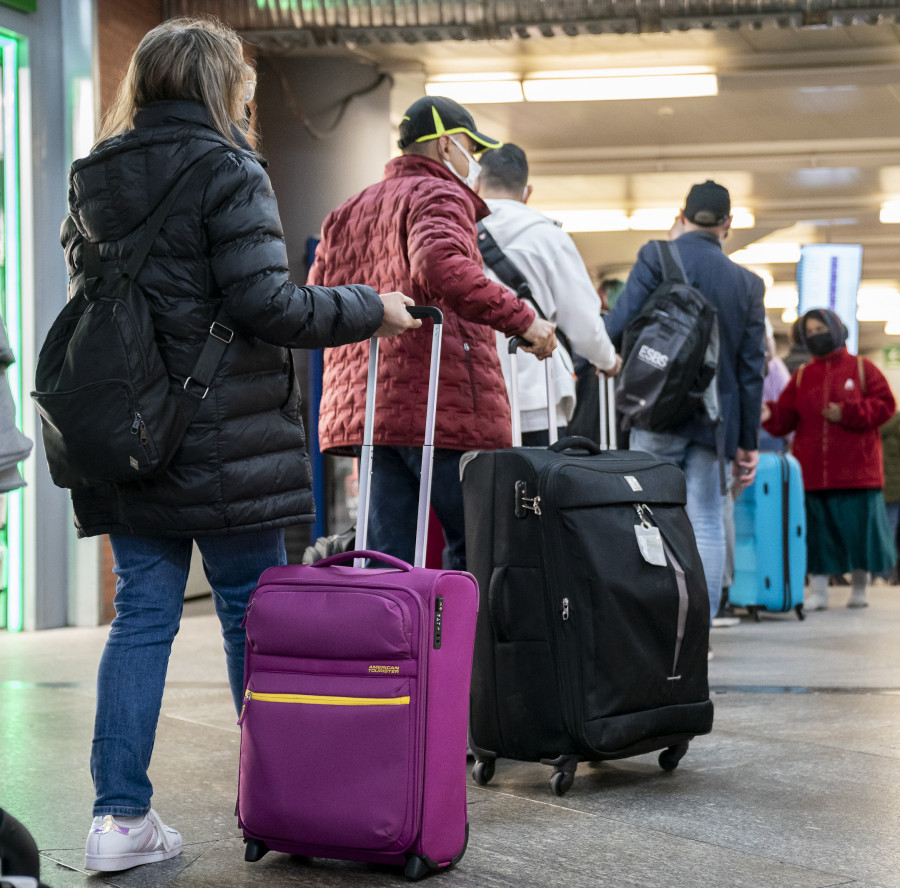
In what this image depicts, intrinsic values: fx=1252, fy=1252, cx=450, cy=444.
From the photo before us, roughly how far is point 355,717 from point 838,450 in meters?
5.67

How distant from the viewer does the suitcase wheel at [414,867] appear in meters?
2.09

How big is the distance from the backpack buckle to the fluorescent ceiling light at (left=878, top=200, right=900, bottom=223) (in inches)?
511

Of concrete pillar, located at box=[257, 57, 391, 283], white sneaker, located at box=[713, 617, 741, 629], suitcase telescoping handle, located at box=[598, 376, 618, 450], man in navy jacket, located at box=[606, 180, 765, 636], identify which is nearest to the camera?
suitcase telescoping handle, located at box=[598, 376, 618, 450]

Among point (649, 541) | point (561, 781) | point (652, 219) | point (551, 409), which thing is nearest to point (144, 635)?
point (561, 781)

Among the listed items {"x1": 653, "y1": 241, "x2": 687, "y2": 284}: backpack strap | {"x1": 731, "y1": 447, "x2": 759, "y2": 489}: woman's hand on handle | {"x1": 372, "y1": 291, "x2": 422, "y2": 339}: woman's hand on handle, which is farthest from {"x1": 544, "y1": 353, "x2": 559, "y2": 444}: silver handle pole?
{"x1": 731, "y1": 447, "x2": 759, "y2": 489}: woman's hand on handle

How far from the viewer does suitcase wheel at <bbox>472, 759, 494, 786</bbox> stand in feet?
9.36

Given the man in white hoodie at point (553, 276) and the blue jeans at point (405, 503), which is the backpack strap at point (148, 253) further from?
the man in white hoodie at point (553, 276)

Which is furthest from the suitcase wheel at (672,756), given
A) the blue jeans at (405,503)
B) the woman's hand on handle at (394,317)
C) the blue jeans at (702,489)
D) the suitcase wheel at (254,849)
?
the blue jeans at (702,489)

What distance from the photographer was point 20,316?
19.2ft

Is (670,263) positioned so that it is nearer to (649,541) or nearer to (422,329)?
(422,329)

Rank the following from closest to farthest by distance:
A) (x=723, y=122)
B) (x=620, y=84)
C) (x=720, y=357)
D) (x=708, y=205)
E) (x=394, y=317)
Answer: (x=394, y=317) → (x=720, y=357) → (x=708, y=205) → (x=620, y=84) → (x=723, y=122)

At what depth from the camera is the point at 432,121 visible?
3.10 meters

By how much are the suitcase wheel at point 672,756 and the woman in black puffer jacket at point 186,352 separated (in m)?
1.15

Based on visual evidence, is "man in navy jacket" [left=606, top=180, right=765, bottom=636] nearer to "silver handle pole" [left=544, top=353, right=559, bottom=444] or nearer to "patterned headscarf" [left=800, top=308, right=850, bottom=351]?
"silver handle pole" [left=544, top=353, right=559, bottom=444]
